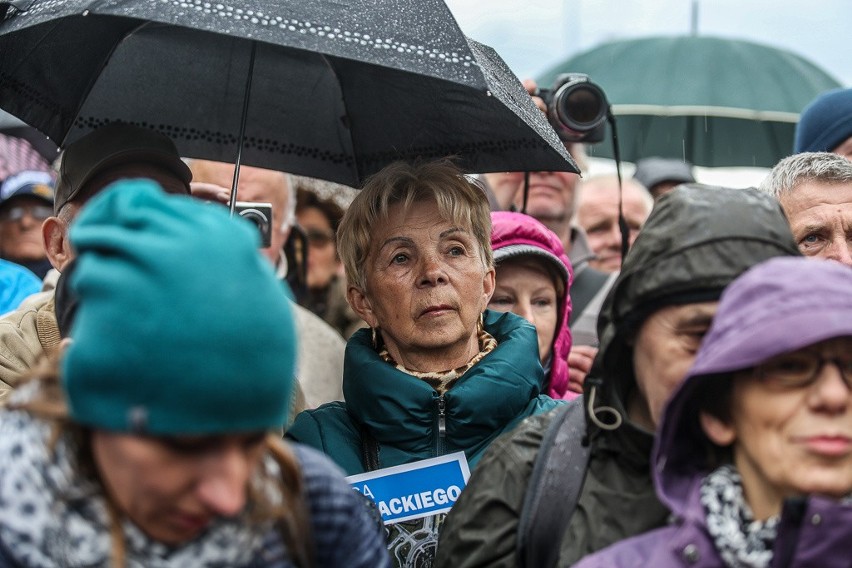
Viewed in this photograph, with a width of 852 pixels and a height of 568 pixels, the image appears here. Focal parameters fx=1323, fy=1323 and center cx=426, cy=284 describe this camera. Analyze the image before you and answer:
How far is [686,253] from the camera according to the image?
2.51 m

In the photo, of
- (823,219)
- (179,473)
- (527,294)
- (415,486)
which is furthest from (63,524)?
(527,294)

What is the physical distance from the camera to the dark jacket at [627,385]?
98.7 inches

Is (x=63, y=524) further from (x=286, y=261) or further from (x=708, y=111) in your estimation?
(x=708, y=111)

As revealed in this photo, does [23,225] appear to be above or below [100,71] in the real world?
below

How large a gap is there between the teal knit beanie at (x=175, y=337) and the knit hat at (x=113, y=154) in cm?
166

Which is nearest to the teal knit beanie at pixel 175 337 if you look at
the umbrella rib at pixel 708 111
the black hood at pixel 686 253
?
the black hood at pixel 686 253

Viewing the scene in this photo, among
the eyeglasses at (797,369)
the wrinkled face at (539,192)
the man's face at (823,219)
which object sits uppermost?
the eyeglasses at (797,369)

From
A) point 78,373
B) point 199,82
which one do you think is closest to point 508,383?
point 199,82

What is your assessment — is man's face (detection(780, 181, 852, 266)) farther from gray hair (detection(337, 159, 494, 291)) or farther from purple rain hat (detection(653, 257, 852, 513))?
purple rain hat (detection(653, 257, 852, 513))

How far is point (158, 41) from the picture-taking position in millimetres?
3893

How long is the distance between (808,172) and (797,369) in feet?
5.03

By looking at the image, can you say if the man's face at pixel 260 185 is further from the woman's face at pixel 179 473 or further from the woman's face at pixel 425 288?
the woman's face at pixel 179 473

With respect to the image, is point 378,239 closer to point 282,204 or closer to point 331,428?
point 331,428

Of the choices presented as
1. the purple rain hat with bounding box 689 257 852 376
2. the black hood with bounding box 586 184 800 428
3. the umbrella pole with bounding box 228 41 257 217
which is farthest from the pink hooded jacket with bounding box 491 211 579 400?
the purple rain hat with bounding box 689 257 852 376
